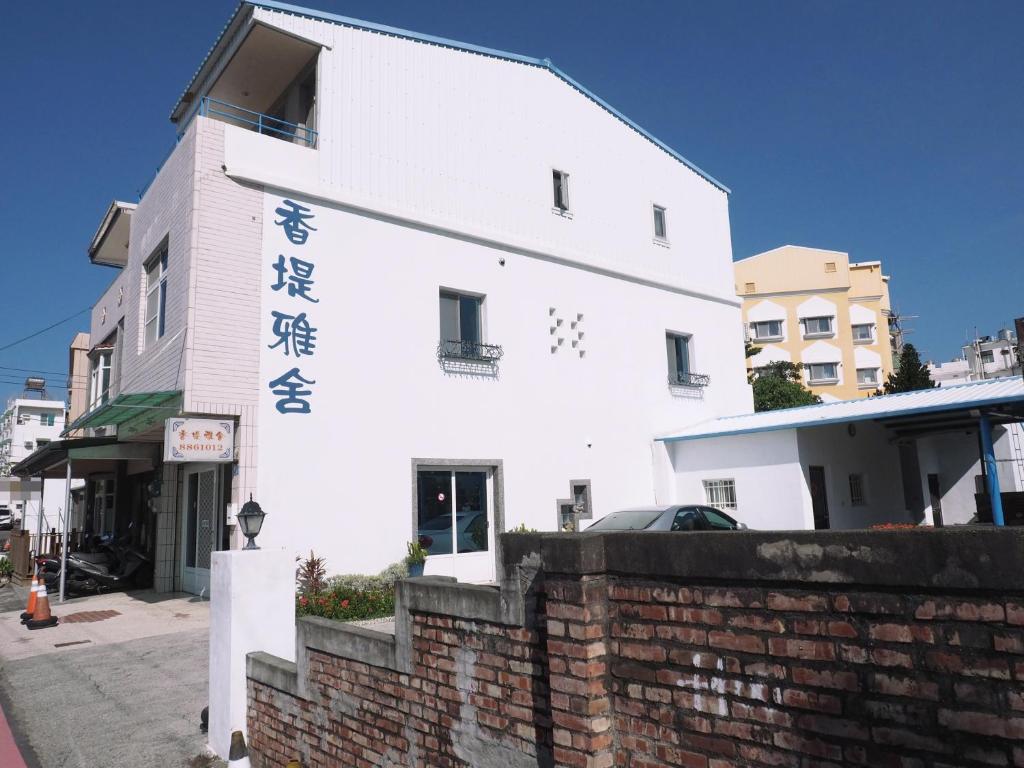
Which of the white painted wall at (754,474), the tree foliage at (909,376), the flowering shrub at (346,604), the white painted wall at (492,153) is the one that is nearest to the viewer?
the flowering shrub at (346,604)

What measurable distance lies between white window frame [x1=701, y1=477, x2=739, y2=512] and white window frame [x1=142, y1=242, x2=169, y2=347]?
12935 mm

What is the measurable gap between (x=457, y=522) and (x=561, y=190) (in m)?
8.96

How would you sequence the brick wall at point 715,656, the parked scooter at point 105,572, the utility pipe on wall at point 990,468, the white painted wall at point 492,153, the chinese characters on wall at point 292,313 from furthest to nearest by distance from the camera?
1. the parked scooter at point 105,572
2. the white painted wall at point 492,153
3. the utility pipe on wall at point 990,468
4. the chinese characters on wall at point 292,313
5. the brick wall at point 715,656

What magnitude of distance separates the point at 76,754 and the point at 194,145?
32.8 feet

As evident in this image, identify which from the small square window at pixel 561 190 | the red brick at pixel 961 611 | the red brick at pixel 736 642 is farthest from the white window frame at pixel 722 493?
the red brick at pixel 961 611

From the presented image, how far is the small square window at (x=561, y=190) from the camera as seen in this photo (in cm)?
1879

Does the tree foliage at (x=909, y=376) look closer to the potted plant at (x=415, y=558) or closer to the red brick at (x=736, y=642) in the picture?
the potted plant at (x=415, y=558)

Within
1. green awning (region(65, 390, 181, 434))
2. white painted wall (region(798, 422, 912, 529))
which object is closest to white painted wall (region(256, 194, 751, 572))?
green awning (region(65, 390, 181, 434))

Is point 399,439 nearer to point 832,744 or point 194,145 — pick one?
point 194,145

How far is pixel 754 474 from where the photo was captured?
1786 centimetres

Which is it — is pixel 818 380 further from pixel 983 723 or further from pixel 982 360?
pixel 983 723

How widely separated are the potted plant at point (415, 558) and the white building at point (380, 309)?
8.8 inches

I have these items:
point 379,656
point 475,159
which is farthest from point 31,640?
point 475,159

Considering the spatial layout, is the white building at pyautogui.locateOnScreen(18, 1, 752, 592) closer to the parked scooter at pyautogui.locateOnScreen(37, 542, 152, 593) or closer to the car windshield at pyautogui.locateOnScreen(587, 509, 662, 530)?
the parked scooter at pyautogui.locateOnScreen(37, 542, 152, 593)
